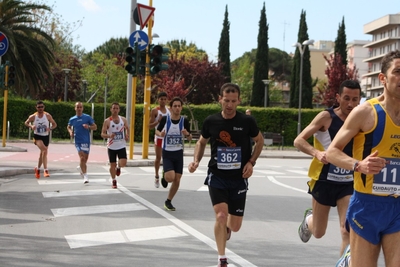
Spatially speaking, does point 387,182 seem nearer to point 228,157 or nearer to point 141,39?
point 228,157

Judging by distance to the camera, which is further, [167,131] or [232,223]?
[167,131]

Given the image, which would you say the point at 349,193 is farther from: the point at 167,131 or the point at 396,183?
the point at 167,131

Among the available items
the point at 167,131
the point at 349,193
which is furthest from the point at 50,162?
the point at 349,193

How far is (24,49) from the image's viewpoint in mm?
35594

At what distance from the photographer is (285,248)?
8.37 meters

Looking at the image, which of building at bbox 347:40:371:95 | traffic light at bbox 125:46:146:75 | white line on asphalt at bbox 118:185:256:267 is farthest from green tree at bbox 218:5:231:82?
building at bbox 347:40:371:95

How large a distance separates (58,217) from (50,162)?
44.1 ft

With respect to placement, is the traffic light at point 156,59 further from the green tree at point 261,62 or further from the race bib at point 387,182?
the green tree at point 261,62

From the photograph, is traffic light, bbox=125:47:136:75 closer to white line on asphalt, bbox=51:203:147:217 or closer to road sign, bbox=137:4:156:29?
road sign, bbox=137:4:156:29

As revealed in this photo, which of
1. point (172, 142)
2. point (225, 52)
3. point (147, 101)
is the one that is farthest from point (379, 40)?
point (172, 142)

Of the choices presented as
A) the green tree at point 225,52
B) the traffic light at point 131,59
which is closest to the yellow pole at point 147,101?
the traffic light at point 131,59

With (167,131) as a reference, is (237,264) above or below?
below

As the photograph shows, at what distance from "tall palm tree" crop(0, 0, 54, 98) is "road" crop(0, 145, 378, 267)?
1920 centimetres

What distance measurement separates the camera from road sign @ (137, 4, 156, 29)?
76.4 ft
